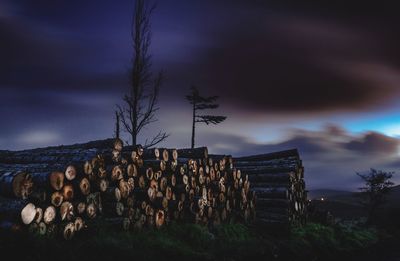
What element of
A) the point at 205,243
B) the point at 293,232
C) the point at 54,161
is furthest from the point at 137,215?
the point at 293,232

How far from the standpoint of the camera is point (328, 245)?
13.6 m

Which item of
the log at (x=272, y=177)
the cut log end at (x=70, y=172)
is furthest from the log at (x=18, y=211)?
the log at (x=272, y=177)

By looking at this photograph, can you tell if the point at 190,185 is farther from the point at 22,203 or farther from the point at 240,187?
the point at 22,203

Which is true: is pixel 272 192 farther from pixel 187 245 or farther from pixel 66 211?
pixel 66 211

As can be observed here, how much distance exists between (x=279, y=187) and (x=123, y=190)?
817cm

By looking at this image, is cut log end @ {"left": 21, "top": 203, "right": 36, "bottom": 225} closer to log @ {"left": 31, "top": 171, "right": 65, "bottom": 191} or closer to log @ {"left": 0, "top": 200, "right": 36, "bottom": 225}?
log @ {"left": 0, "top": 200, "right": 36, "bottom": 225}

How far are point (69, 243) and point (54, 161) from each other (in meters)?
3.18

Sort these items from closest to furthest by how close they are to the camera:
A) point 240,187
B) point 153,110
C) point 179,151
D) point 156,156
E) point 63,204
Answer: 1. point 63,204
2. point 156,156
3. point 179,151
4. point 240,187
5. point 153,110

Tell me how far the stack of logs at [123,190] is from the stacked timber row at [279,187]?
1179 mm

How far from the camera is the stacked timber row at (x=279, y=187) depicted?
47.8 ft

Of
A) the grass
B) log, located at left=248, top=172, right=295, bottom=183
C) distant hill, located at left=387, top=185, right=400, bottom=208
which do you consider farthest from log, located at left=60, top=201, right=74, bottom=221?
distant hill, located at left=387, top=185, right=400, bottom=208

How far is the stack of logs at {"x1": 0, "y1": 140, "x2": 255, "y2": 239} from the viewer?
25.0 feet

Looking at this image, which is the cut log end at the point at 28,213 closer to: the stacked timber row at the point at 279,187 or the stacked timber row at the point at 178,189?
the stacked timber row at the point at 178,189

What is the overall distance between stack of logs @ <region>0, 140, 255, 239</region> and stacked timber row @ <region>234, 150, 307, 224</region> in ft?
3.87
